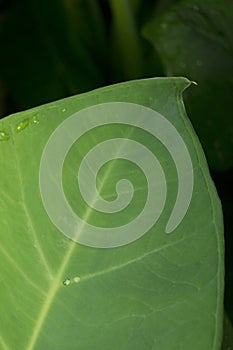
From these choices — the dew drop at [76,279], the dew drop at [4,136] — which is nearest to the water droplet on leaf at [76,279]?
the dew drop at [76,279]

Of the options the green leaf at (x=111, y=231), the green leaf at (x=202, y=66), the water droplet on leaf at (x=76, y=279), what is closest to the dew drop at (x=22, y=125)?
the green leaf at (x=111, y=231)

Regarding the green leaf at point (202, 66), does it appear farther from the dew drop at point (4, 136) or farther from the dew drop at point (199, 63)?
the dew drop at point (4, 136)

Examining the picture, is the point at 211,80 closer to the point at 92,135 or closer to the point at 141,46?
the point at 141,46

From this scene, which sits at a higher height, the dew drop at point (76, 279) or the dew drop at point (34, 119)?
the dew drop at point (34, 119)

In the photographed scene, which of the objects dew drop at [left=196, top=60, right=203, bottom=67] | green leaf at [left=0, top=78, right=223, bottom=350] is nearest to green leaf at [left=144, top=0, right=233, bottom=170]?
dew drop at [left=196, top=60, right=203, bottom=67]

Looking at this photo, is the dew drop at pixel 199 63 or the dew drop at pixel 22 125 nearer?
the dew drop at pixel 22 125

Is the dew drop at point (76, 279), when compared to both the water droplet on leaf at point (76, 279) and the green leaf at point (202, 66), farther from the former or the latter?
the green leaf at point (202, 66)
